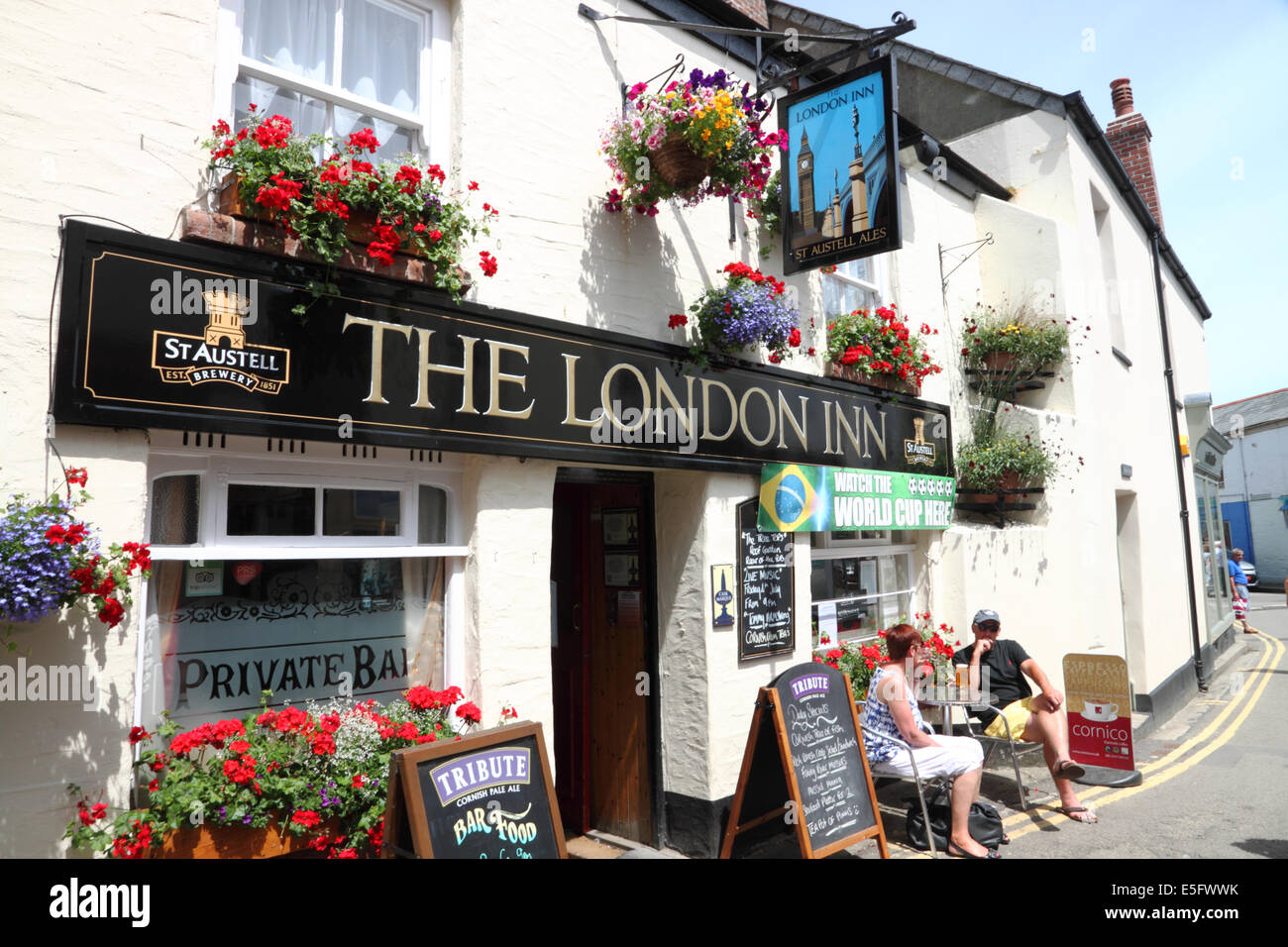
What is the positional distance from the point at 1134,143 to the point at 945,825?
14.6m

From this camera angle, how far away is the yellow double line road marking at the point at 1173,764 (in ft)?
19.7

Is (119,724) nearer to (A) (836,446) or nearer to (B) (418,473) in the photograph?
(B) (418,473)

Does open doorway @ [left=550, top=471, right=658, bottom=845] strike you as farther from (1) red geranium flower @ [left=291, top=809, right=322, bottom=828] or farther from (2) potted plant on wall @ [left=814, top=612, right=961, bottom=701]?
(1) red geranium flower @ [left=291, top=809, right=322, bottom=828]

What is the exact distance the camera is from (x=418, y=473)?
436 cm

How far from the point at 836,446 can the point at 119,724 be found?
5.36 m

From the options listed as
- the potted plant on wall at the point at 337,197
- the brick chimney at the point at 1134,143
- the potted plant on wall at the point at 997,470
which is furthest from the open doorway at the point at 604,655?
the brick chimney at the point at 1134,143

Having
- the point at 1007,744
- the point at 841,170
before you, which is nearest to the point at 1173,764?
the point at 1007,744

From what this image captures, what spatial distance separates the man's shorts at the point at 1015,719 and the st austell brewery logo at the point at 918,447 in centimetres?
238

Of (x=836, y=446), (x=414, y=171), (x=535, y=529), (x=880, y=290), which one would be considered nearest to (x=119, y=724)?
(x=535, y=529)

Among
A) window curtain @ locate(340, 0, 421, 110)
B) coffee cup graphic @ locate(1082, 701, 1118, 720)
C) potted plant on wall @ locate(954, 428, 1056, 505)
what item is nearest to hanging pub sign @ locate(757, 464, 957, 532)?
potted plant on wall @ locate(954, 428, 1056, 505)

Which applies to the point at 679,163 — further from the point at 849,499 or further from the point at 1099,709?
the point at 1099,709

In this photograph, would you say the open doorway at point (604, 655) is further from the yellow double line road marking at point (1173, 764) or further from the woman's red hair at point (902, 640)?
the yellow double line road marking at point (1173, 764)

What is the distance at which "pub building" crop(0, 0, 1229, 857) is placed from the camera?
10.6 feet

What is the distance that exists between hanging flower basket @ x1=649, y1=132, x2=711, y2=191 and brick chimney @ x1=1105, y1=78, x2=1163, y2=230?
43.6 ft
